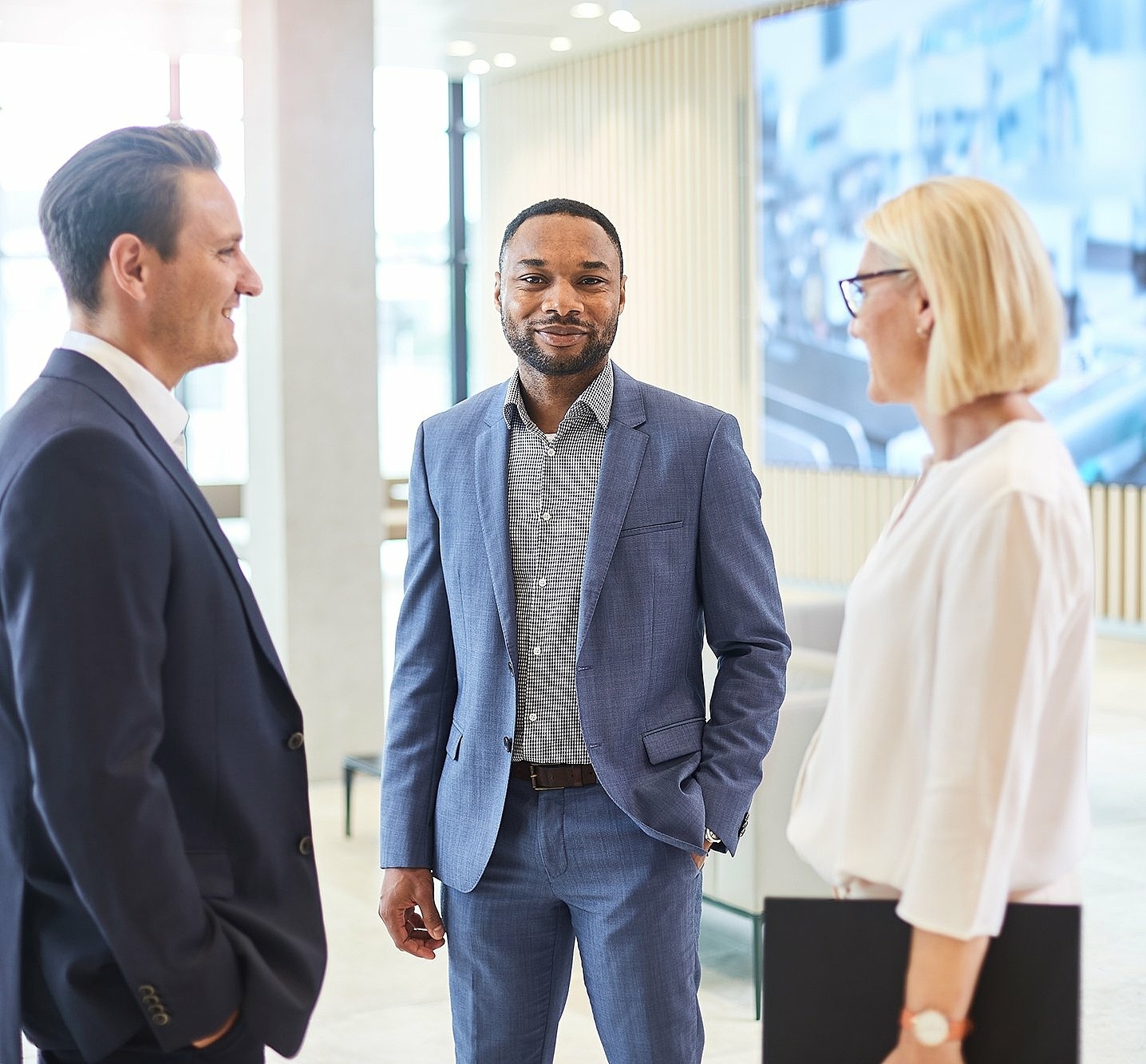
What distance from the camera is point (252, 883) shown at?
5.40ft

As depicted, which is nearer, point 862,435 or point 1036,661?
point 1036,661

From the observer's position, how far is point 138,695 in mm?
1491

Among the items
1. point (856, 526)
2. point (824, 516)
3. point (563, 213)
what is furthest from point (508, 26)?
point (563, 213)

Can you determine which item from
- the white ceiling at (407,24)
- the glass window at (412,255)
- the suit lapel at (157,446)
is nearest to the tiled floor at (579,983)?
the suit lapel at (157,446)

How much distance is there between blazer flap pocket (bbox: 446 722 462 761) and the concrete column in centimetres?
407

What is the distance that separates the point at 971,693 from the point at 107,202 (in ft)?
3.48

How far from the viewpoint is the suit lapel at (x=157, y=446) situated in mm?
1589

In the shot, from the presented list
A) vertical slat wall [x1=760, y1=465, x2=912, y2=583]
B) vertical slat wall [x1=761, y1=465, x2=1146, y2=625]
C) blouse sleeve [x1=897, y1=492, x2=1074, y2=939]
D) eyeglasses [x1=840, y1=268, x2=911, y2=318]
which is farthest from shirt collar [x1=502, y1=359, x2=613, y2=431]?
vertical slat wall [x1=760, y1=465, x2=912, y2=583]

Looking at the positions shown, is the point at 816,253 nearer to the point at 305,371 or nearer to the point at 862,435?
the point at 862,435

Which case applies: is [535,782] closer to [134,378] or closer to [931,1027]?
[134,378]

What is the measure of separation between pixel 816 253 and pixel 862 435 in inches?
57.8

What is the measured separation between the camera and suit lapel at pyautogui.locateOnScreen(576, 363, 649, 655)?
2.06 meters

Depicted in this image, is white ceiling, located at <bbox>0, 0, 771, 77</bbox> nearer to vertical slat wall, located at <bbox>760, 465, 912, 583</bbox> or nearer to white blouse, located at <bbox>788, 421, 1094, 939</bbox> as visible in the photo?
vertical slat wall, located at <bbox>760, 465, 912, 583</bbox>

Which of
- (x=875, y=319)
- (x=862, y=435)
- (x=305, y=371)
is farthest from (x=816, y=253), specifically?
(x=875, y=319)
